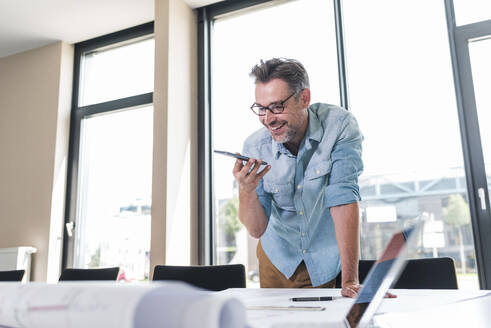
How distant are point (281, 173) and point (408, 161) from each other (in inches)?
56.6

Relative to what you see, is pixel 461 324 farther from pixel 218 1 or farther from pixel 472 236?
pixel 218 1

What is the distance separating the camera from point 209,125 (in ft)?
11.4

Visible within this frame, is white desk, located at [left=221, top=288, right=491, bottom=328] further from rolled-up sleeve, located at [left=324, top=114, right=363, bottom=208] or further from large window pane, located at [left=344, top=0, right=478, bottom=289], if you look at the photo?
large window pane, located at [left=344, top=0, right=478, bottom=289]

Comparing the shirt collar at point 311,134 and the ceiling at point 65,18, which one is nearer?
the shirt collar at point 311,134

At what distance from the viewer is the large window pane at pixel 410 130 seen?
2570 mm

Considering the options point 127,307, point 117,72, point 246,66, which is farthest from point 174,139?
point 127,307

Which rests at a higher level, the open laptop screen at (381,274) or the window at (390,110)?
the window at (390,110)

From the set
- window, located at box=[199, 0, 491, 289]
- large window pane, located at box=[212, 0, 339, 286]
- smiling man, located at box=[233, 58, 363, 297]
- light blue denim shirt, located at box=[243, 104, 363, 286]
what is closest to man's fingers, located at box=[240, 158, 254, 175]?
smiling man, located at box=[233, 58, 363, 297]

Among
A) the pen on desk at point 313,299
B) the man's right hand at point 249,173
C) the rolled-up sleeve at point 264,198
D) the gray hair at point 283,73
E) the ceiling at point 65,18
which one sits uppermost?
the ceiling at point 65,18

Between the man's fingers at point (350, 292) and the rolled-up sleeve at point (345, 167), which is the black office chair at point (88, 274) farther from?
the man's fingers at point (350, 292)

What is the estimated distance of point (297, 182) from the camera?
158cm

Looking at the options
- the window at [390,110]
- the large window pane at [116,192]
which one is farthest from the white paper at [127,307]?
the large window pane at [116,192]

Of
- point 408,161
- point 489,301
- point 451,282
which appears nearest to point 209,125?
point 408,161

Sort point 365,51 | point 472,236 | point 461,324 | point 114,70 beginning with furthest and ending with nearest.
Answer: point 114,70 < point 365,51 < point 472,236 < point 461,324
